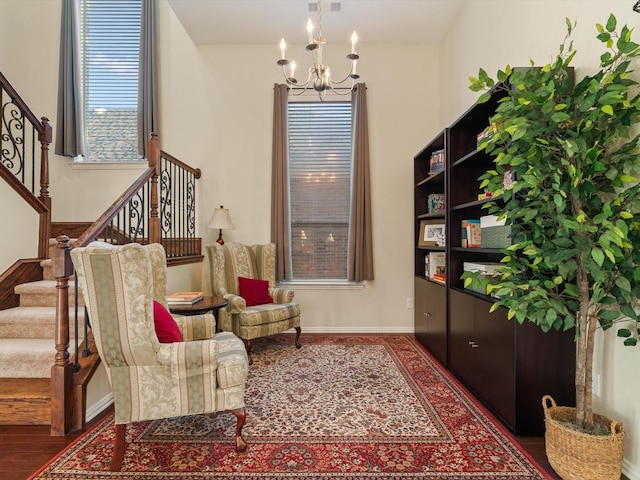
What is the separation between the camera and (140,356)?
63.9 inches

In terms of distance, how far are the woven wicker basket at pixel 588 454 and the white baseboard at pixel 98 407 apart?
8.65ft

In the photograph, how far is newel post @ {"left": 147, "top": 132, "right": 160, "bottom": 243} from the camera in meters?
3.17

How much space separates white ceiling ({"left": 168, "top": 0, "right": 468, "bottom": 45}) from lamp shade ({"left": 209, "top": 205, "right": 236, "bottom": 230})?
6.83 feet

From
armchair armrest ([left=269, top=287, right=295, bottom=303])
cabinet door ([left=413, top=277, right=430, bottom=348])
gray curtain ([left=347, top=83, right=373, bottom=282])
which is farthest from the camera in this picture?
gray curtain ([left=347, top=83, right=373, bottom=282])

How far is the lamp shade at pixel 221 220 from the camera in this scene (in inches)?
149

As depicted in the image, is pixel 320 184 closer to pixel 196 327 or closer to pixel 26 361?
pixel 196 327

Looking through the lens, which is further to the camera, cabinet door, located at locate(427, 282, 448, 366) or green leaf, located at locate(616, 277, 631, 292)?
cabinet door, located at locate(427, 282, 448, 366)

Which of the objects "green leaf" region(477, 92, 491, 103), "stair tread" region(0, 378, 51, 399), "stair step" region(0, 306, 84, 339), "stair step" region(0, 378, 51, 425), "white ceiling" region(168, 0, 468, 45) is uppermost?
"white ceiling" region(168, 0, 468, 45)

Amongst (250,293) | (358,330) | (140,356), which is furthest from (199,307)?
(358,330)

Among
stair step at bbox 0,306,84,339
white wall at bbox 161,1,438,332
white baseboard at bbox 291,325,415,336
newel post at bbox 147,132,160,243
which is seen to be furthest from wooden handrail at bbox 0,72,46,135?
white baseboard at bbox 291,325,415,336

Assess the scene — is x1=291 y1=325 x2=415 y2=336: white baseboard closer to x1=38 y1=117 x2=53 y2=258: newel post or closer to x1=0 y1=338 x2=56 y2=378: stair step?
x1=0 y1=338 x2=56 y2=378: stair step

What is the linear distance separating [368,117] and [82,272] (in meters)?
3.52

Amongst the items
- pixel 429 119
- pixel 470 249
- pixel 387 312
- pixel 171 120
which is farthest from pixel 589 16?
pixel 171 120

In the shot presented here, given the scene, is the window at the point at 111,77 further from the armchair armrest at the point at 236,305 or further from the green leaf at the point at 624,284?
the green leaf at the point at 624,284
